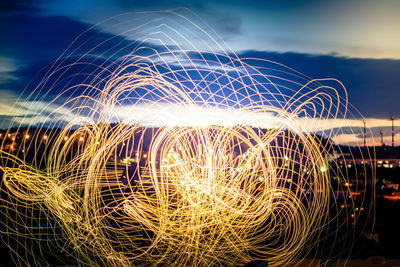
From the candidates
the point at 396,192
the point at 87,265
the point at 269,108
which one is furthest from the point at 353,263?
the point at 396,192

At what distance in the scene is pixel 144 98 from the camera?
23.3ft

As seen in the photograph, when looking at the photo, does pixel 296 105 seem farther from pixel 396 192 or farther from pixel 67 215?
pixel 396 192

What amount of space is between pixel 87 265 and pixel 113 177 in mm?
8654

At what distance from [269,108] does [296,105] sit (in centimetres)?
62

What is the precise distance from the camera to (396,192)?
75.3 feet

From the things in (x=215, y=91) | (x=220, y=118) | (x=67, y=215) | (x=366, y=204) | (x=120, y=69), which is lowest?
(x=366, y=204)

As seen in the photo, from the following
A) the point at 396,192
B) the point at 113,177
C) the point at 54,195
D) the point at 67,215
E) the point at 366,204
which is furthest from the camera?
the point at 396,192

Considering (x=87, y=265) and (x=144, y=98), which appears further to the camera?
(x=144, y=98)

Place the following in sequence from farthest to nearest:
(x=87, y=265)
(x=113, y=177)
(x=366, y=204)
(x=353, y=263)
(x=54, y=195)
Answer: (x=366, y=204) < (x=113, y=177) < (x=54, y=195) < (x=87, y=265) < (x=353, y=263)

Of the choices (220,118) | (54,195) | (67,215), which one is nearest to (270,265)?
(220,118)

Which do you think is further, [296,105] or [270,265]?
[296,105]

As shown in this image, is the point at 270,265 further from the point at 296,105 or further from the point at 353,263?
the point at 296,105

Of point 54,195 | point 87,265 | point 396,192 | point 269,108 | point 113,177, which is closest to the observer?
point 87,265

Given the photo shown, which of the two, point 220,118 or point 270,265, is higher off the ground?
point 220,118
